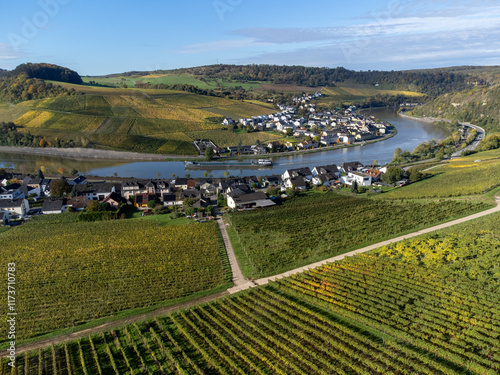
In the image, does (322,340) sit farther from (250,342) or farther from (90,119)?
(90,119)

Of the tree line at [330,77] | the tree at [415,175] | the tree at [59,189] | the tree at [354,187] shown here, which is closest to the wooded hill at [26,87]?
the tree at [59,189]

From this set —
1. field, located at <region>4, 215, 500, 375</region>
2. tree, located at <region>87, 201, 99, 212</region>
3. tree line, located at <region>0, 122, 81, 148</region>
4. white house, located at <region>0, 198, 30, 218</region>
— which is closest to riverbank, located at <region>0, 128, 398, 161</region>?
tree line, located at <region>0, 122, 81, 148</region>

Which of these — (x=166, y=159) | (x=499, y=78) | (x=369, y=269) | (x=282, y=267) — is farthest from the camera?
(x=499, y=78)

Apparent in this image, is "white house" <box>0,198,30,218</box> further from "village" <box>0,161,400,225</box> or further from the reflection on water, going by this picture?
the reflection on water

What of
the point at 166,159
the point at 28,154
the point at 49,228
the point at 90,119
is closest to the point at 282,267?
the point at 49,228

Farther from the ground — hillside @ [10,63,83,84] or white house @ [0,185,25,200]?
hillside @ [10,63,83,84]

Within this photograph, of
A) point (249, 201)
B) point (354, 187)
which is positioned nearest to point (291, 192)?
point (249, 201)

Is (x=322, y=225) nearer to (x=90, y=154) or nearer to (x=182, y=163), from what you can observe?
(x=182, y=163)

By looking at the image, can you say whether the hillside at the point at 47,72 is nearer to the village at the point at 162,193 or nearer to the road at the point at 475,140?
the village at the point at 162,193
